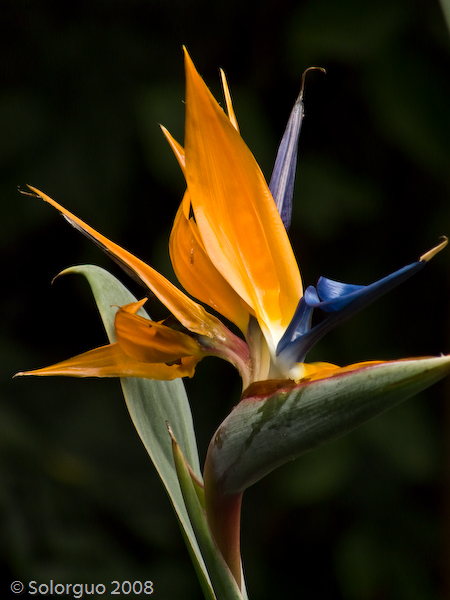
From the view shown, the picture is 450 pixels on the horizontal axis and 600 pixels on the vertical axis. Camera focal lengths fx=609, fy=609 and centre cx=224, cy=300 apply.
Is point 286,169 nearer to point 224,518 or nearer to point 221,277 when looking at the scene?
point 221,277

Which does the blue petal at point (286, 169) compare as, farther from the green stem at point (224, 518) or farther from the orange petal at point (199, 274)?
the green stem at point (224, 518)

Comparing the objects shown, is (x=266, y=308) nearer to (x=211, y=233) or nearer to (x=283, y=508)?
(x=211, y=233)

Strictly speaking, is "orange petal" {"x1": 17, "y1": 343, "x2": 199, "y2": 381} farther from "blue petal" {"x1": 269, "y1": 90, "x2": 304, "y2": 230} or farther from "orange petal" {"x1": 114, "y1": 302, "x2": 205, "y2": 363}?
"blue petal" {"x1": 269, "y1": 90, "x2": 304, "y2": 230}

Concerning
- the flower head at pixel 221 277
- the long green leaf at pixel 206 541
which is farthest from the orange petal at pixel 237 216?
the long green leaf at pixel 206 541

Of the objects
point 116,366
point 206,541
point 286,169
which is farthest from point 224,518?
point 286,169

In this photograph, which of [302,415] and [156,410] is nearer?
[302,415]

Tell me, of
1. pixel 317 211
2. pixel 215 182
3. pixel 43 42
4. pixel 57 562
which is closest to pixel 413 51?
pixel 317 211
